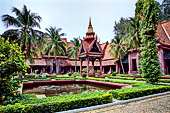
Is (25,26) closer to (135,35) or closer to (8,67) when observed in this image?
(8,67)

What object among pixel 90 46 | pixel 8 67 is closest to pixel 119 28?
pixel 90 46

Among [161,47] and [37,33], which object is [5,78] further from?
[161,47]

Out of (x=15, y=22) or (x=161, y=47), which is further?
(x=161, y=47)

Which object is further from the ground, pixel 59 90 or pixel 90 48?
pixel 90 48

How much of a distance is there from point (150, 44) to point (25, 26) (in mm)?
17126

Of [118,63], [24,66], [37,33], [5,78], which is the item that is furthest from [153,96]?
[118,63]

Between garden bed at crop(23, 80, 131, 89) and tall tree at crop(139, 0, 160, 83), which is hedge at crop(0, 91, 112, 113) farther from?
garden bed at crop(23, 80, 131, 89)

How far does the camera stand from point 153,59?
1073 cm

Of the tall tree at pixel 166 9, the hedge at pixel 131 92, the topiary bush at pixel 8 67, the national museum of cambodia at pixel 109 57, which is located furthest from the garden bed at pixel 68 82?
the tall tree at pixel 166 9

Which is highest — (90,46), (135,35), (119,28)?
(119,28)

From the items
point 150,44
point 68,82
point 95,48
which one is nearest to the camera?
point 150,44

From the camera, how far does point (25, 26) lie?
716 inches

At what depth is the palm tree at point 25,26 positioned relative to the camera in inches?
663

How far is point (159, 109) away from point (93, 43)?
60.4 feet
